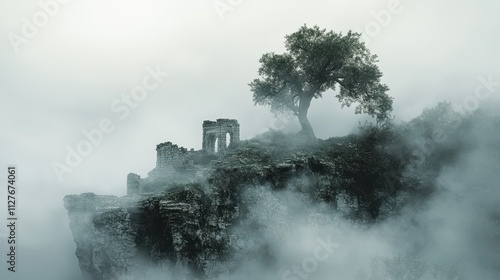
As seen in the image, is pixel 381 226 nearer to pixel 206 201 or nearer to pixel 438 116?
pixel 438 116

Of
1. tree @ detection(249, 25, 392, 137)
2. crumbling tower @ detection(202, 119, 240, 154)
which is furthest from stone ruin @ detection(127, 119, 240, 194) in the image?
tree @ detection(249, 25, 392, 137)

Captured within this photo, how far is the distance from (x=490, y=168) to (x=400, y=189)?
1008 centimetres

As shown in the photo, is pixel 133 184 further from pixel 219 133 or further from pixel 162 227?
pixel 219 133

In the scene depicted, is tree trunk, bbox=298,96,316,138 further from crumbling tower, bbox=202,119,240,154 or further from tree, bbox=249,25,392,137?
crumbling tower, bbox=202,119,240,154

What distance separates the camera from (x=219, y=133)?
51906 mm

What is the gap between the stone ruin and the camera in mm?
46031

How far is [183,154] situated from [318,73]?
1992cm

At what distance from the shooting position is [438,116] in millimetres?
51188

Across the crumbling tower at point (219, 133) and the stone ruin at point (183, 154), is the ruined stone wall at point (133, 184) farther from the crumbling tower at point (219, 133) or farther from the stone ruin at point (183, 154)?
the crumbling tower at point (219, 133)


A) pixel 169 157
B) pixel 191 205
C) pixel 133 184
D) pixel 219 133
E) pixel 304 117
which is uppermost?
pixel 304 117

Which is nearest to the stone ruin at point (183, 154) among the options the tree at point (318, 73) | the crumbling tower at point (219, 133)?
the crumbling tower at point (219, 133)

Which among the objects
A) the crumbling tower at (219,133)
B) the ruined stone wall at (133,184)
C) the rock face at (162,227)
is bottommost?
the rock face at (162,227)

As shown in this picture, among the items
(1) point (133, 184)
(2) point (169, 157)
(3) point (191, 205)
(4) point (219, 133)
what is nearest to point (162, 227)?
(3) point (191, 205)

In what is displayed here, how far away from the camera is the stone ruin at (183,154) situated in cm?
4603
